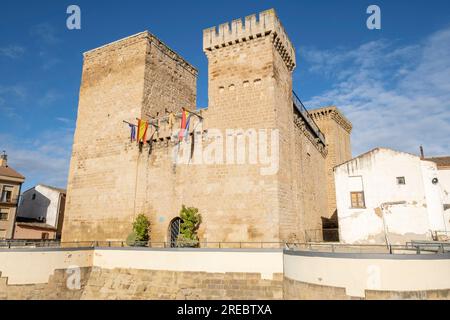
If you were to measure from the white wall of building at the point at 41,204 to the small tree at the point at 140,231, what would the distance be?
2014 cm

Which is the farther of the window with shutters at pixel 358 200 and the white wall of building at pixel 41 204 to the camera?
the white wall of building at pixel 41 204

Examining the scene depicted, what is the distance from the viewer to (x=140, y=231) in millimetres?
17828

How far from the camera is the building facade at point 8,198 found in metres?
30.0

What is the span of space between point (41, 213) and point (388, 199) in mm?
34497

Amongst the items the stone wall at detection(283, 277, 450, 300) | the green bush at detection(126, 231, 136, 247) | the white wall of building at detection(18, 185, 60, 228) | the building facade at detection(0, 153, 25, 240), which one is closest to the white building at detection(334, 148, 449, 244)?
the stone wall at detection(283, 277, 450, 300)

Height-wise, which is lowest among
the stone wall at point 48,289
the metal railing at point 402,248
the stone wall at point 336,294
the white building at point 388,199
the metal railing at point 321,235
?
the stone wall at point 48,289

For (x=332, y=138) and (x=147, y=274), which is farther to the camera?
(x=332, y=138)

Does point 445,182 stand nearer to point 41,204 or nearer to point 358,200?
point 358,200

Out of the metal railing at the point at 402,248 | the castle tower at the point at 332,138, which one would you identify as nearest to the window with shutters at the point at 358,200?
the metal railing at the point at 402,248

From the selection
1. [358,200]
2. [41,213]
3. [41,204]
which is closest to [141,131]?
[358,200]

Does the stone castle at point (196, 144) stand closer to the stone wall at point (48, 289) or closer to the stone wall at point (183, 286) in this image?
the stone wall at point (183, 286)
